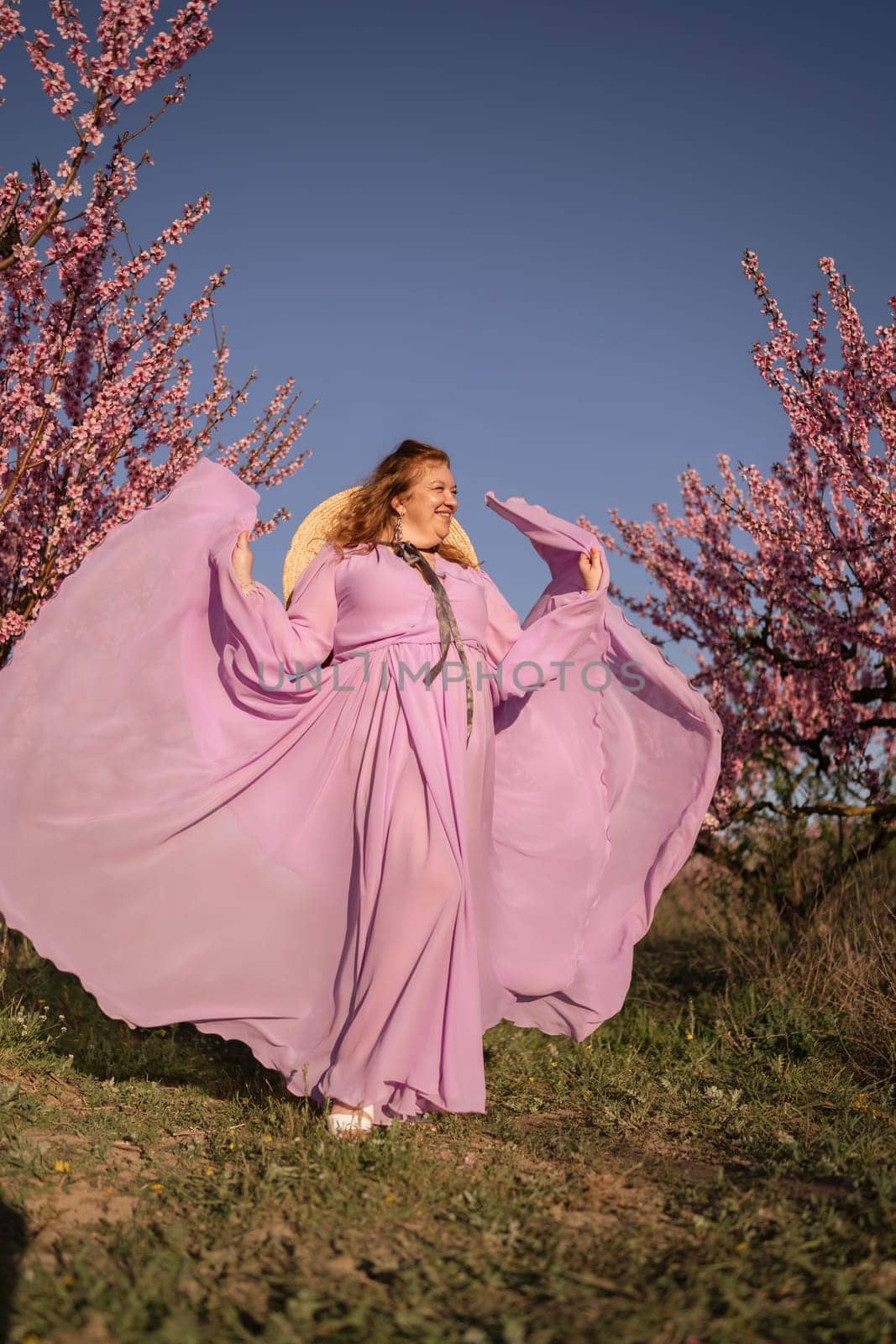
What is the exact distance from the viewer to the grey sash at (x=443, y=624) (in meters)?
3.84

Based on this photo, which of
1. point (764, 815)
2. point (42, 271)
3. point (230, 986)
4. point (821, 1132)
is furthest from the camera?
point (764, 815)

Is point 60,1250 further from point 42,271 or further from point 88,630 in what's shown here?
point 42,271

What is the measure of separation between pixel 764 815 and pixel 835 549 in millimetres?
1816

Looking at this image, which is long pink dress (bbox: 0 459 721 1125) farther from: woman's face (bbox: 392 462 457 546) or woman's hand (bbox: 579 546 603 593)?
woman's hand (bbox: 579 546 603 593)

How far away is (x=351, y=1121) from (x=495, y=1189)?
0.67m

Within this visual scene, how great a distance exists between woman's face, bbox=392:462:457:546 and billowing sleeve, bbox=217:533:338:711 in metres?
0.34

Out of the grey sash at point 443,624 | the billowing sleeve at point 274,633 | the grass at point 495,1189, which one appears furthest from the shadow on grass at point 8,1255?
the grey sash at point 443,624

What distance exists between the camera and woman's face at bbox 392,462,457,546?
4137mm

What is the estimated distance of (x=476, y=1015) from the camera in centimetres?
349

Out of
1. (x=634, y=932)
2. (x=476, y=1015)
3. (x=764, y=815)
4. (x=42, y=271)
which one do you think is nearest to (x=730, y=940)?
(x=764, y=815)

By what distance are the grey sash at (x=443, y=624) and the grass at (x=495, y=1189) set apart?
57.4 inches

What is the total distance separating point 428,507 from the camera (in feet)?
13.6

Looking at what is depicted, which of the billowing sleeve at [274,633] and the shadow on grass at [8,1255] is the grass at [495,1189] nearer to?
the shadow on grass at [8,1255]

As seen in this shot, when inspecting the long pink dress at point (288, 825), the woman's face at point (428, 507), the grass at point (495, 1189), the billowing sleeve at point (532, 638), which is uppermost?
the woman's face at point (428, 507)
